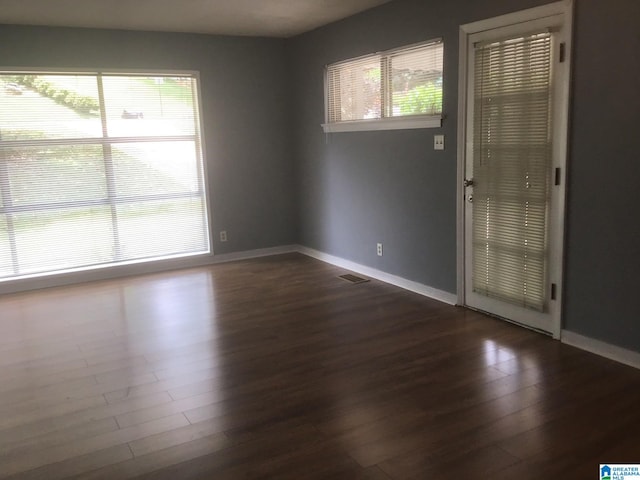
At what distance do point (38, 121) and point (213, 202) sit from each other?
6.15 ft

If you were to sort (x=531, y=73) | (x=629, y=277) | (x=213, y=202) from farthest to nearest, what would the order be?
(x=213, y=202)
(x=531, y=73)
(x=629, y=277)

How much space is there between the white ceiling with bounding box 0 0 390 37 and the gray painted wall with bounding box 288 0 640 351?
0.37 meters

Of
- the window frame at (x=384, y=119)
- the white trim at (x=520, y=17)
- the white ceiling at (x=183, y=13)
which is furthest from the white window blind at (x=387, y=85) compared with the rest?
the white ceiling at (x=183, y=13)

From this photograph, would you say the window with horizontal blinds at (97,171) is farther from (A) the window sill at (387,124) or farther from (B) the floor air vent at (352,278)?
(B) the floor air vent at (352,278)

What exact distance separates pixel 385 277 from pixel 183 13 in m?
2.95

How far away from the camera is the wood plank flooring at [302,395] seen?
2.32 m

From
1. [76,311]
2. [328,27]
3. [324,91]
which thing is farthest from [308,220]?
[76,311]

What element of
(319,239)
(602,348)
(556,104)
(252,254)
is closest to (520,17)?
(556,104)

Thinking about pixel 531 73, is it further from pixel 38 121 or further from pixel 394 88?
pixel 38 121

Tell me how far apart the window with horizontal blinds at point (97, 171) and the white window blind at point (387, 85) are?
1578 mm

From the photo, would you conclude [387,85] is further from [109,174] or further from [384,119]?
[109,174]

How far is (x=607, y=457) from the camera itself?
2271 millimetres

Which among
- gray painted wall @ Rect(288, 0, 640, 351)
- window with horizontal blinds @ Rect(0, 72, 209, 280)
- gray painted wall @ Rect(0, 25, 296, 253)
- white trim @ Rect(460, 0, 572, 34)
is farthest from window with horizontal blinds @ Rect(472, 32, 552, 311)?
window with horizontal blinds @ Rect(0, 72, 209, 280)

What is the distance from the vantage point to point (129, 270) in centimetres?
573
